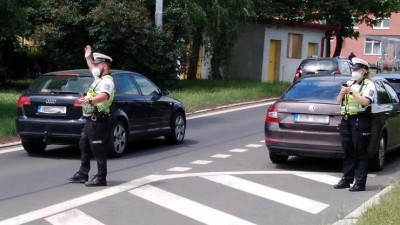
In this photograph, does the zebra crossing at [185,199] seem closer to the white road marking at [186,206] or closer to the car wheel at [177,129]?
the white road marking at [186,206]

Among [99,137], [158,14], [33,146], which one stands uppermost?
[158,14]

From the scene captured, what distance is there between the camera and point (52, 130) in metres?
12.4

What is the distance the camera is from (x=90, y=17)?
89.0 feet

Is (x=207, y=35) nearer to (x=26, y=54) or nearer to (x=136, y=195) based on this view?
(x=26, y=54)

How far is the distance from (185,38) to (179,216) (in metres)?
21.7

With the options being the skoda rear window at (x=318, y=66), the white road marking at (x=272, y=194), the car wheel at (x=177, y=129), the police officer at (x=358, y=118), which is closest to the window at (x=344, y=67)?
the skoda rear window at (x=318, y=66)

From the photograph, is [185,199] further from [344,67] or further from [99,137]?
[344,67]

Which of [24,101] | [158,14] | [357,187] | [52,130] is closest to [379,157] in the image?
[357,187]

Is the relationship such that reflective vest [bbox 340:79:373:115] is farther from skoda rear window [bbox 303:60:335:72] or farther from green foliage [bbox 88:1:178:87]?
green foliage [bbox 88:1:178:87]

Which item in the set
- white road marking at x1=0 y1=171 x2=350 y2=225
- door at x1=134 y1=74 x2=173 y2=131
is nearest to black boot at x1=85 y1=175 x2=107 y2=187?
white road marking at x1=0 y1=171 x2=350 y2=225

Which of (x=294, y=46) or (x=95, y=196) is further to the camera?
(x=294, y=46)

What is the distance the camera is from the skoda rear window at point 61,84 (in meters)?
12.6

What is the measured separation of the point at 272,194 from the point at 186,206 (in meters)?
1.43

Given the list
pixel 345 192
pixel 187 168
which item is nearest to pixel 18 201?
pixel 187 168
